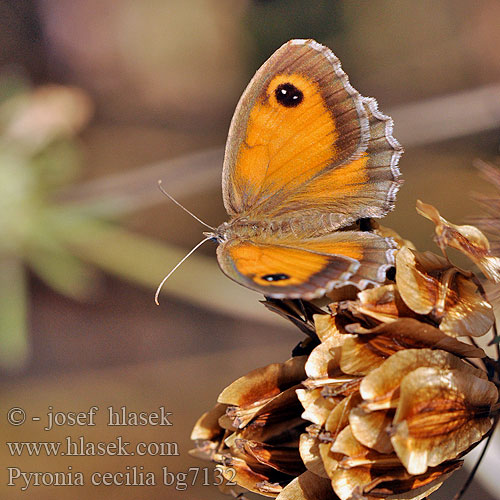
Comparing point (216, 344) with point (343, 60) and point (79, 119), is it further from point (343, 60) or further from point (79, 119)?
point (343, 60)

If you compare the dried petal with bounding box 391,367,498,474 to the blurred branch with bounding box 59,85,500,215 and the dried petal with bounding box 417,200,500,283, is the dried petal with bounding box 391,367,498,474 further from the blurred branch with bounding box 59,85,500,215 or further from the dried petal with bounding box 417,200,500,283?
the blurred branch with bounding box 59,85,500,215

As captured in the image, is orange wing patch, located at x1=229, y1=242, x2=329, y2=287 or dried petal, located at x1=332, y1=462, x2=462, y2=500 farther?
orange wing patch, located at x1=229, y1=242, x2=329, y2=287

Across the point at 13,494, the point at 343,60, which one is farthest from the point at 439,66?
the point at 13,494

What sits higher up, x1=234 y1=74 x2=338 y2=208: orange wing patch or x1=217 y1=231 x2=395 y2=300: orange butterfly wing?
x1=234 y1=74 x2=338 y2=208: orange wing patch

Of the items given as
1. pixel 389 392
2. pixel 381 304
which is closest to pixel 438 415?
pixel 389 392

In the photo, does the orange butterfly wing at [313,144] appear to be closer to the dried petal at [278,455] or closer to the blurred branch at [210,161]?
the dried petal at [278,455]

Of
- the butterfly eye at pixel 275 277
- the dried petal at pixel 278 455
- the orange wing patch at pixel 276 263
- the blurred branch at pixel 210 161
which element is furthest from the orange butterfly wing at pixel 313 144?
the blurred branch at pixel 210 161

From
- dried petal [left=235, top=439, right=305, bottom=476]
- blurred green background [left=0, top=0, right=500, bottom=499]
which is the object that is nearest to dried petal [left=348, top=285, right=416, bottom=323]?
dried petal [left=235, top=439, right=305, bottom=476]
